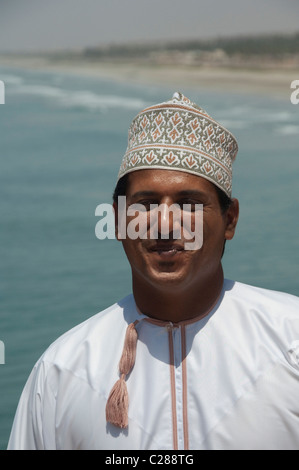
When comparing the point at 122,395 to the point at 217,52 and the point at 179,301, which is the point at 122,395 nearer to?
the point at 179,301

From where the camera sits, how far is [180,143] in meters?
2.24

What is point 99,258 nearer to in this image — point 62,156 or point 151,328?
point 62,156

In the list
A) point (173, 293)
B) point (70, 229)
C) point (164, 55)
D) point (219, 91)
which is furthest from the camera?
point (164, 55)

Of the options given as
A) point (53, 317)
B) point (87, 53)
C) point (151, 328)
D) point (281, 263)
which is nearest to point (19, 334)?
point (53, 317)

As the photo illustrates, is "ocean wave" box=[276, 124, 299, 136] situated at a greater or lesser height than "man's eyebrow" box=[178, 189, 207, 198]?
greater

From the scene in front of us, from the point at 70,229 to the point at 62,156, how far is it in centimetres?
348

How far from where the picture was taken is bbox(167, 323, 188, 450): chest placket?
2201 millimetres

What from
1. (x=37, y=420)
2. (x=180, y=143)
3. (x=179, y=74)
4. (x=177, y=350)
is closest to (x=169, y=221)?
(x=180, y=143)

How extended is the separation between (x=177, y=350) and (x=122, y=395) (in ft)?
0.58

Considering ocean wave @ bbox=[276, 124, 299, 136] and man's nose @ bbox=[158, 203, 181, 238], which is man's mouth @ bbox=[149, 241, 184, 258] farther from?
ocean wave @ bbox=[276, 124, 299, 136]

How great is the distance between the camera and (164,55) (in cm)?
2450

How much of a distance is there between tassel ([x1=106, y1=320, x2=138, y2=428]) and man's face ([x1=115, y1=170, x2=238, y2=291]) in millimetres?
168

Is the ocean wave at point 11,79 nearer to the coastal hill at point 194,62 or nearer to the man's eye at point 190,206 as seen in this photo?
the coastal hill at point 194,62

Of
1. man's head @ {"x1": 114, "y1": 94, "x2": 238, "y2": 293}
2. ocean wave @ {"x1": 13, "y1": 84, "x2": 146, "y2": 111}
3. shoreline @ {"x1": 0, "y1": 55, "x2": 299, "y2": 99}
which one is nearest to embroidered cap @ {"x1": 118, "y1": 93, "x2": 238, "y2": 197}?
man's head @ {"x1": 114, "y1": 94, "x2": 238, "y2": 293}
